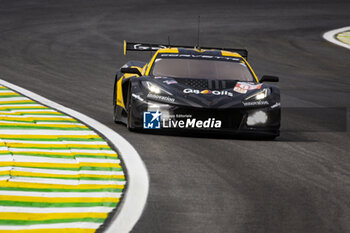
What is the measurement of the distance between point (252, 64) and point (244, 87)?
10.8m

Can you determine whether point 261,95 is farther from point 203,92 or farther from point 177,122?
point 177,122

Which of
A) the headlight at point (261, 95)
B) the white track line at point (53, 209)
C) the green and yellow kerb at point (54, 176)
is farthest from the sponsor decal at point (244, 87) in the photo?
the white track line at point (53, 209)

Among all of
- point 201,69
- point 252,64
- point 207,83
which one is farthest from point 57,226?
point 252,64

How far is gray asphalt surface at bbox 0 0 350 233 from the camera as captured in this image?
238 inches

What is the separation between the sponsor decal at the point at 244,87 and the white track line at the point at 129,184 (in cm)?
165

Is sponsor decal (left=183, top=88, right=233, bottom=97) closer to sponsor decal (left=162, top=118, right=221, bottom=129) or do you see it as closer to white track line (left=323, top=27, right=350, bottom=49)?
sponsor decal (left=162, top=118, right=221, bottom=129)

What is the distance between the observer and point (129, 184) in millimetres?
6773

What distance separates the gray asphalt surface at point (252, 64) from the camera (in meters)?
6.04

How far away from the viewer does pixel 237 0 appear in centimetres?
3866

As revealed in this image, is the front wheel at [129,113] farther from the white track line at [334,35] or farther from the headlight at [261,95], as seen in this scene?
the white track line at [334,35]

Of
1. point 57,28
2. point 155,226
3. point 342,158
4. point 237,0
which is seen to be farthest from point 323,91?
point 237,0

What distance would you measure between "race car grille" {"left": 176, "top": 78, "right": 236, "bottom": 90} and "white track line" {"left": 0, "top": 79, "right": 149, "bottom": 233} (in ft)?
3.76

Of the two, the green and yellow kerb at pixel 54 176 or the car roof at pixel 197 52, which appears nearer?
the green and yellow kerb at pixel 54 176

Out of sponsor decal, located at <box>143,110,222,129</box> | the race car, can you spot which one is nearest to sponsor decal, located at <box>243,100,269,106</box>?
the race car
